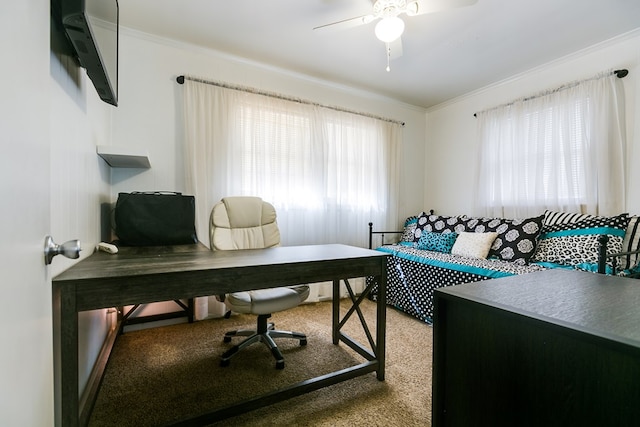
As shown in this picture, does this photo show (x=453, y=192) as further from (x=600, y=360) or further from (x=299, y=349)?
(x=600, y=360)

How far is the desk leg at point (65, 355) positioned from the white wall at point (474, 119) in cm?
372

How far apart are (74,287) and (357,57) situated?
110 inches

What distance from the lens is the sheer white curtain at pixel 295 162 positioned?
263 centimetres

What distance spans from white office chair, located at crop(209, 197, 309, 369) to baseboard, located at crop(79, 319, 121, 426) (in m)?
0.66

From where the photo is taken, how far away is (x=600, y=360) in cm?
62

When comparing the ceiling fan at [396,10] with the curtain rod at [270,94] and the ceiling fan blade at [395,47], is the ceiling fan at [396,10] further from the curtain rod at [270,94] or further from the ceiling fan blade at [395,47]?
the curtain rod at [270,94]

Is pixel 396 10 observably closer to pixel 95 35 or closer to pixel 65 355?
pixel 95 35

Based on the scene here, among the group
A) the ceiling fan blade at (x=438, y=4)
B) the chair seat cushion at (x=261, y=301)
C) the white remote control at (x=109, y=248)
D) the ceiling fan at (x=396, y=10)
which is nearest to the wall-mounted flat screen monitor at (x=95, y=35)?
the white remote control at (x=109, y=248)

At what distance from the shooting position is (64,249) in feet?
2.34

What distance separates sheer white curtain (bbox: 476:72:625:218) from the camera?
2.39m

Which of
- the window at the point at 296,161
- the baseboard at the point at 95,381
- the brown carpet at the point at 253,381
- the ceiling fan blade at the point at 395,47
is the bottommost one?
the brown carpet at the point at 253,381

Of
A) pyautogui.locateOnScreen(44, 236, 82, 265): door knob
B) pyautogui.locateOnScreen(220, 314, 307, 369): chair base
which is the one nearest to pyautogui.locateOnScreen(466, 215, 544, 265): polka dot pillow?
pyautogui.locateOnScreen(220, 314, 307, 369): chair base

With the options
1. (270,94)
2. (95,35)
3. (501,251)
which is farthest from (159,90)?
(501,251)

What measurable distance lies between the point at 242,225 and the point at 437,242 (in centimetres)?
216
